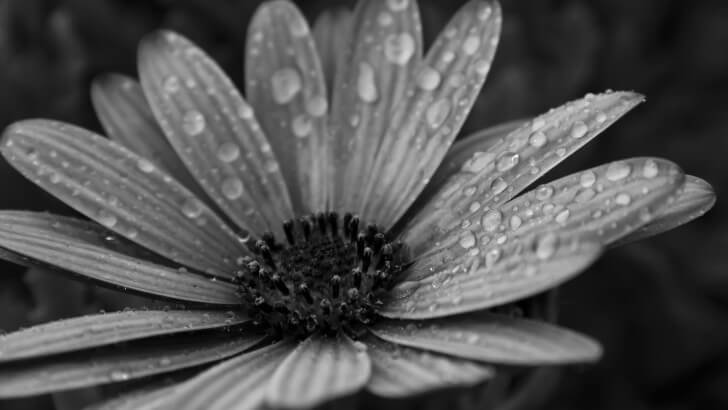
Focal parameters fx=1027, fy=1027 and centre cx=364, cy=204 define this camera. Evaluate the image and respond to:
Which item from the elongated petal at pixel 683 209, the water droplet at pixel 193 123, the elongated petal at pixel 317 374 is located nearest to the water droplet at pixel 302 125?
the water droplet at pixel 193 123

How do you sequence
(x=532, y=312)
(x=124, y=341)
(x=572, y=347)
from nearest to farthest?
(x=572, y=347), (x=124, y=341), (x=532, y=312)

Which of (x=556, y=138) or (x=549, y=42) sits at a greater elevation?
(x=549, y=42)

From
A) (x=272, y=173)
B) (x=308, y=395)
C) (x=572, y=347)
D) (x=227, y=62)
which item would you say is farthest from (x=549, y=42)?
(x=308, y=395)

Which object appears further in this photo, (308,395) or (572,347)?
(572,347)

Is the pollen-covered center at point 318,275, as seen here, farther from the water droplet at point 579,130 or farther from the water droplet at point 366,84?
the water droplet at point 579,130

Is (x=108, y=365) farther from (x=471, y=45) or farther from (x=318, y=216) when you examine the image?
(x=471, y=45)

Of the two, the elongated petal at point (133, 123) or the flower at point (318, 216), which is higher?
the elongated petal at point (133, 123)

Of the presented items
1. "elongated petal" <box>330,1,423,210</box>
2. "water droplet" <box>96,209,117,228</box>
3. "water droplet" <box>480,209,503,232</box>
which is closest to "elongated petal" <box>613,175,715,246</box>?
"water droplet" <box>480,209,503,232</box>

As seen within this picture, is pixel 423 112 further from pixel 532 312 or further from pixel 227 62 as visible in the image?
pixel 227 62

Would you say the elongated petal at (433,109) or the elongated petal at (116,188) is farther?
the elongated petal at (433,109)
